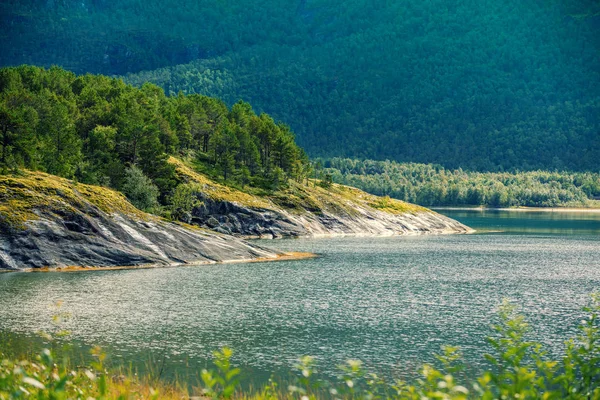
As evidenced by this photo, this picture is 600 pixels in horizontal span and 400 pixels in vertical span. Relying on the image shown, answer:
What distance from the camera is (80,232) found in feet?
309

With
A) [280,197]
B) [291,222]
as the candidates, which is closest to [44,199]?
[291,222]

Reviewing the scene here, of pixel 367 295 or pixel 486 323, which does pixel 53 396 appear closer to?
pixel 486 323

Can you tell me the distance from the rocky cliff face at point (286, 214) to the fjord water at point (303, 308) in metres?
43.7

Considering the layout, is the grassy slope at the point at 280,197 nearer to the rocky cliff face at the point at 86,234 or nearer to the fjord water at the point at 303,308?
the rocky cliff face at the point at 86,234

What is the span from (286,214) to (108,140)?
48519 mm

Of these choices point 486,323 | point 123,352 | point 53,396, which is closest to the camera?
point 53,396

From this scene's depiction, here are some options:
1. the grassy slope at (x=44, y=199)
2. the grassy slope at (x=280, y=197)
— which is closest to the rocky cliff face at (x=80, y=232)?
the grassy slope at (x=44, y=199)

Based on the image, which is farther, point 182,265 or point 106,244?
point 182,265

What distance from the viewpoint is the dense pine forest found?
118125 mm

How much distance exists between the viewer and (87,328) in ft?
175

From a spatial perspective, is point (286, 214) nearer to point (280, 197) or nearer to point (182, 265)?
point (280, 197)

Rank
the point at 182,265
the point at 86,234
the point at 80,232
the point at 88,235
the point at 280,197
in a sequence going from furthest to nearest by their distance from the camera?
1. the point at 280,197
2. the point at 182,265
3. the point at 88,235
4. the point at 86,234
5. the point at 80,232

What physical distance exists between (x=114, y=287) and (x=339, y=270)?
3471 cm

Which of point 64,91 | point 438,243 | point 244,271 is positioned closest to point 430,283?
point 244,271
